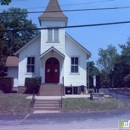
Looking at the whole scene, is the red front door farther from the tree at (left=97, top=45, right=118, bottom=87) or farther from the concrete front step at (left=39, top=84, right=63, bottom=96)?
the tree at (left=97, top=45, right=118, bottom=87)

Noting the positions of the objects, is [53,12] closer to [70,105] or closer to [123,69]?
[70,105]

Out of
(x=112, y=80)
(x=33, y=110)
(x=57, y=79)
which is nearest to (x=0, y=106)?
(x=33, y=110)

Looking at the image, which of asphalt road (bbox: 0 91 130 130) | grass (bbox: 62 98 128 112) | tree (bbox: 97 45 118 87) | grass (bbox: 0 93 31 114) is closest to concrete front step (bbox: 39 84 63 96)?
grass (bbox: 0 93 31 114)

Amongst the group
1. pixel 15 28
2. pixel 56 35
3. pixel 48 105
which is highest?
pixel 15 28

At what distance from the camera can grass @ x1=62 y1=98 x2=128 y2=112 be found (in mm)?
18484

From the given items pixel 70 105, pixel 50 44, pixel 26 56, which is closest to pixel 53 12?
pixel 50 44

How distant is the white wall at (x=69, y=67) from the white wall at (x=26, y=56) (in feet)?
10.4

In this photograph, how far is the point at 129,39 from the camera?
177ft

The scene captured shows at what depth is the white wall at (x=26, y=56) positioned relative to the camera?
95.6ft

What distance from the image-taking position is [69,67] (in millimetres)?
29141

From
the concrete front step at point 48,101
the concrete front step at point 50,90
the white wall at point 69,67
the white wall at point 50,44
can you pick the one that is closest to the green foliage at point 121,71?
the white wall at point 69,67

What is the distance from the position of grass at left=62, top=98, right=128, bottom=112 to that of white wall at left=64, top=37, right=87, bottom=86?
8.21m

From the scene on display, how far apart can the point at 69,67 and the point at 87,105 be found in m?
10.3

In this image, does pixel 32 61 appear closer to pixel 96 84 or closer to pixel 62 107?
pixel 96 84
